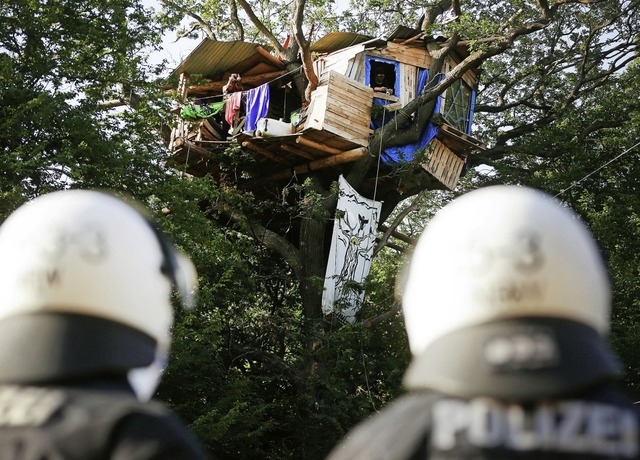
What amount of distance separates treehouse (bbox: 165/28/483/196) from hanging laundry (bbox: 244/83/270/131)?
1.2 inches

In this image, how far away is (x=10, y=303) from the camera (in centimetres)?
225

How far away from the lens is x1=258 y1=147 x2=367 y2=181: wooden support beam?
20003mm

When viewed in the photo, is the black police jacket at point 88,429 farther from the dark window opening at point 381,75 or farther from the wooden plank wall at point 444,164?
the dark window opening at point 381,75

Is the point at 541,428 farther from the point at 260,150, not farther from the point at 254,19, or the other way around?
the point at 260,150

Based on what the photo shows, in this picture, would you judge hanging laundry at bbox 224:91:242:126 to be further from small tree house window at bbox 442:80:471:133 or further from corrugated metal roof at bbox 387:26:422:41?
small tree house window at bbox 442:80:471:133

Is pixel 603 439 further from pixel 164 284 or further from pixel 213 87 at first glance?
pixel 213 87

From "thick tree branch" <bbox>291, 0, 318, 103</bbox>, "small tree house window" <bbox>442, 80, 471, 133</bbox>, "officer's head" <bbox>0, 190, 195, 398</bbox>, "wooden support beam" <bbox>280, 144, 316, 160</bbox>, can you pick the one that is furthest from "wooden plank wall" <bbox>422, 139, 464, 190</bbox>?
"officer's head" <bbox>0, 190, 195, 398</bbox>

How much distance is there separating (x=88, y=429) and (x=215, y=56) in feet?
68.4

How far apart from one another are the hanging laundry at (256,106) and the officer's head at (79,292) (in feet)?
60.0

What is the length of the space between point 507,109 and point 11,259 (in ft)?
83.5

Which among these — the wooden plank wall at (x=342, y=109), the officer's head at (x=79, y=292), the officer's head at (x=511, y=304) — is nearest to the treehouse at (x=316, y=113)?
the wooden plank wall at (x=342, y=109)

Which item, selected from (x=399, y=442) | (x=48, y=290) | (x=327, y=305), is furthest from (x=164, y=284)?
(x=327, y=305)

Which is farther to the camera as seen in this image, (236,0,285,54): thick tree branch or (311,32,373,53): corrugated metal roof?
(311,32,373,53): corrugated metal roof

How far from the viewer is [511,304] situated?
75.0 inches
